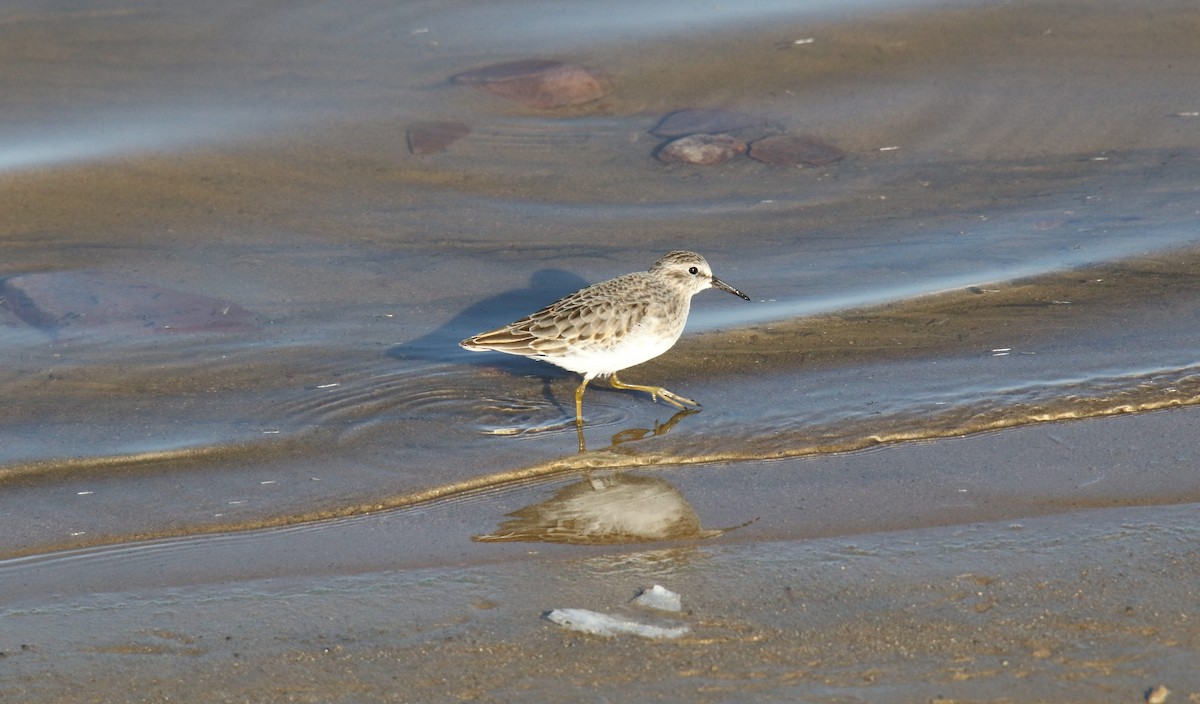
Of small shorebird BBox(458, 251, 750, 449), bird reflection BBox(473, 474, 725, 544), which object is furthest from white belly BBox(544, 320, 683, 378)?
bird reflection BBox(473, 474, 725, 544)

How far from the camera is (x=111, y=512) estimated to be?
6.14 m

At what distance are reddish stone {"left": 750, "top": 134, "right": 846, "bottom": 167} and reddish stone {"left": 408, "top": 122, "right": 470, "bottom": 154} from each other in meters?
2.50

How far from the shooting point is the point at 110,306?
28.4 ft

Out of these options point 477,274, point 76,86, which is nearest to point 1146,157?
point 477,274

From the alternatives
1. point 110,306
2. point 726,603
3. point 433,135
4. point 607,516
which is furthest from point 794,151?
point 726,603

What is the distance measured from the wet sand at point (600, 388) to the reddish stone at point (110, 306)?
0.11 m

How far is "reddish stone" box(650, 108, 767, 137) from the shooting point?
37.7 ft

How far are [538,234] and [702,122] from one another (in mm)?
2518

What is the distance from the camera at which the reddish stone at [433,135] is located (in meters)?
11.2

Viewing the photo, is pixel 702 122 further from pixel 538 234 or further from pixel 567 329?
pixel 567 329

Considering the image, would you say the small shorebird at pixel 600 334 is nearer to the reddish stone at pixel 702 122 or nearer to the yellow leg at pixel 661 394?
the yellow leg at pixel 661 394

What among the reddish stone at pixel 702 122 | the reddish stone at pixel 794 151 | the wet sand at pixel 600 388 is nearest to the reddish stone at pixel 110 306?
the wet sand at pixel 600 388

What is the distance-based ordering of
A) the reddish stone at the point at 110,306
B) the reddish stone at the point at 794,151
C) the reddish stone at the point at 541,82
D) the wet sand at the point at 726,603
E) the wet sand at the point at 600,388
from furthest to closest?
1. the reddish stone at the point at 541,82
2. the reddish stone at the point at 794,151
3. the reddish stone at the point at 110,306
4. the wet sand at the point at 600,388
5. the wet sand at the point at 726,603

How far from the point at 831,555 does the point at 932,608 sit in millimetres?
587
